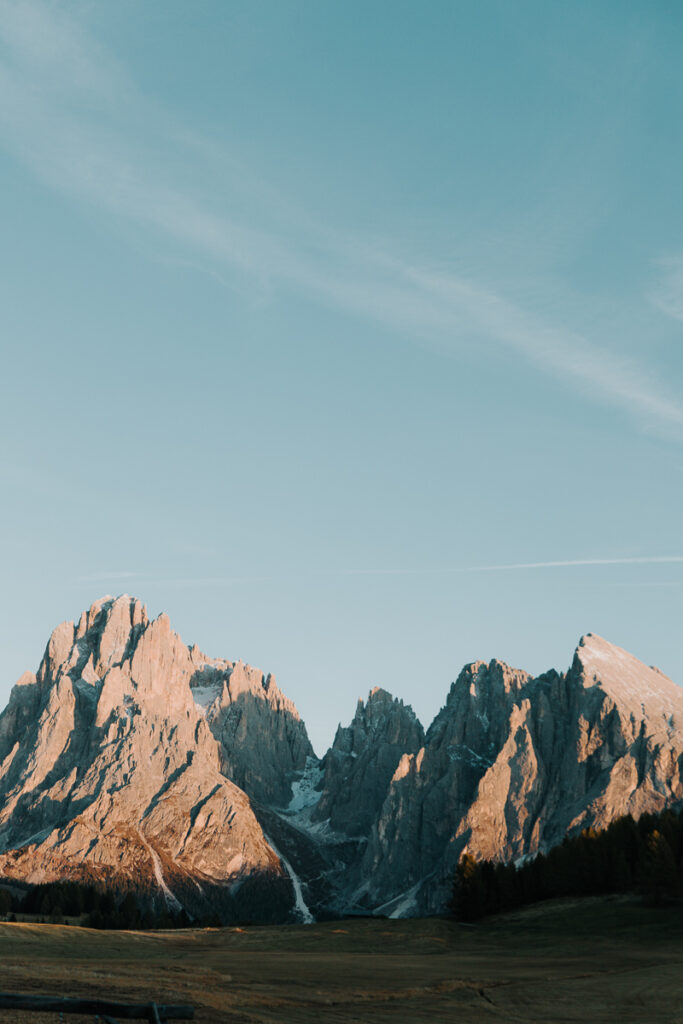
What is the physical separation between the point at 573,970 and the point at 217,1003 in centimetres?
2747

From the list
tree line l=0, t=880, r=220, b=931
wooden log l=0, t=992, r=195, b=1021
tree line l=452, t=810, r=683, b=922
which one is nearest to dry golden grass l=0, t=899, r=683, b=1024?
wooden log l=0, t=992, r=195, b=1021

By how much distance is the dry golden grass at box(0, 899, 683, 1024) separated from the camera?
30453 mm

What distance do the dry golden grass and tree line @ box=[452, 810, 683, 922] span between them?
25.7ft

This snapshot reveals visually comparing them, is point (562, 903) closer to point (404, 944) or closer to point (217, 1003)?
point (404, 944)

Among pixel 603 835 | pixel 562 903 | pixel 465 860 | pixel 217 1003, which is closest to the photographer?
pixel 217 1003

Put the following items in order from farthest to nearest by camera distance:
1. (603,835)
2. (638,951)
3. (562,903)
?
(603,835), (562,903), (638,951)

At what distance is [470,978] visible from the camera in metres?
42.9

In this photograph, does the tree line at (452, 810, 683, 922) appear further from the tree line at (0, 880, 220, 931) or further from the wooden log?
the wooden log

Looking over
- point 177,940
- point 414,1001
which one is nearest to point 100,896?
point 177,940

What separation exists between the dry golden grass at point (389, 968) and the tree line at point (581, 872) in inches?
308

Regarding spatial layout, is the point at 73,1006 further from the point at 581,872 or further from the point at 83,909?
the point at 83,909

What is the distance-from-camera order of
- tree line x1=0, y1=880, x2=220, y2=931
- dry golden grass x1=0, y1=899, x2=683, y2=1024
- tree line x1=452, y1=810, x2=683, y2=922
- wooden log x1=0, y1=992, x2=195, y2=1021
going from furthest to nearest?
tree line x1=0, y1=880, x2=220, y2=931
tree line x1=452, y1=810, x2=683, y2=922
dry golden grass x1=0, y1=899, x2=683, y2=1024
wooden log x1=0, y1=992, x2=195, y2=1021

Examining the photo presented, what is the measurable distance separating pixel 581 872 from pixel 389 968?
204 feet

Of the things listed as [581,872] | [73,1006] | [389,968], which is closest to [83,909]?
[581,872]
